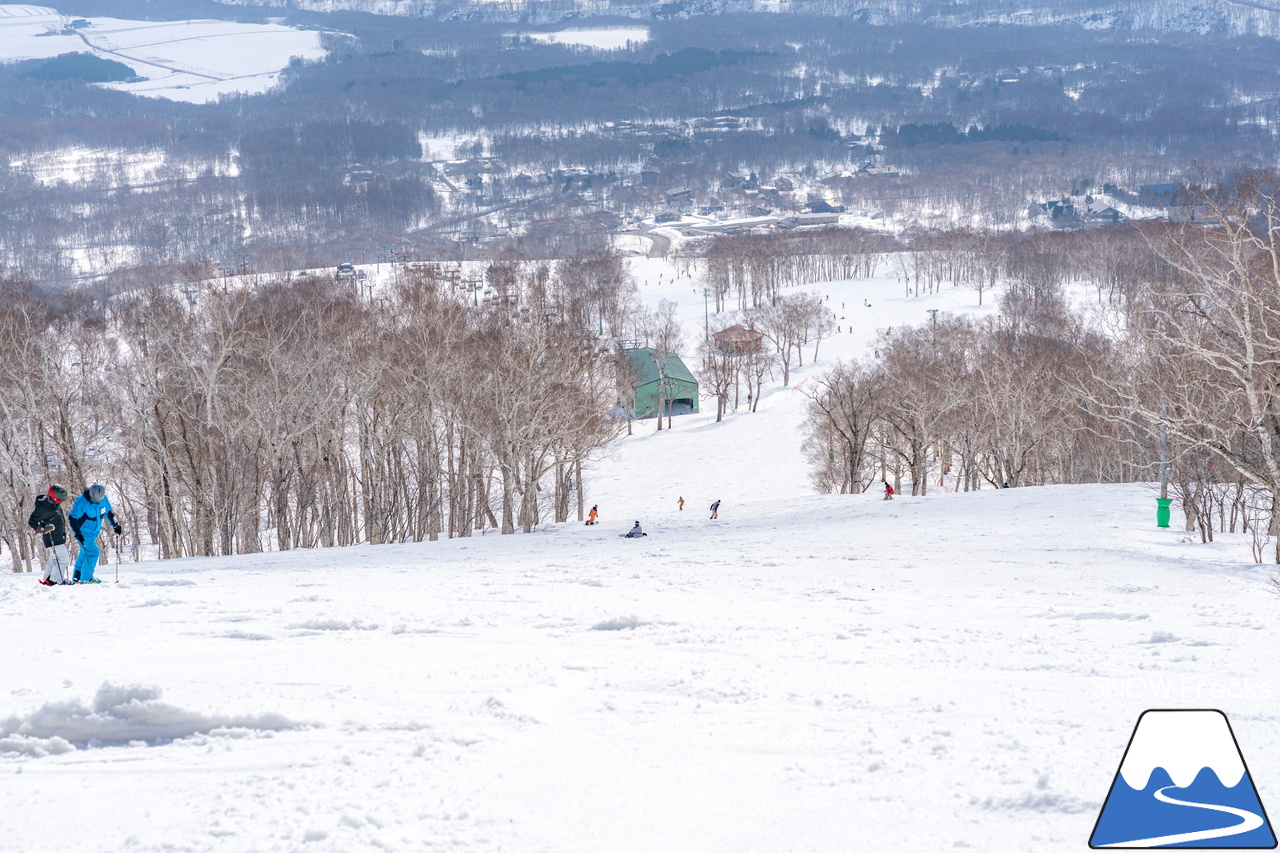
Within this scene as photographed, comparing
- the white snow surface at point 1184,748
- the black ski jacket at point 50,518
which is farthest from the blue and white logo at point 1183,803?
the black ski jacket at point 50,518

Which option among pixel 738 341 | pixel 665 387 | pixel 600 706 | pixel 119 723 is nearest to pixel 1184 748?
pixel 600 706

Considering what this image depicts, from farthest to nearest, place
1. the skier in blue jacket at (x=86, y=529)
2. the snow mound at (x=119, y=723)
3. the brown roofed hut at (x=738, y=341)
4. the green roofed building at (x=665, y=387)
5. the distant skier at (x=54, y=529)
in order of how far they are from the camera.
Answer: the brown roofed hut at (x=738, y=341) → the green roofed building at (x=665, y=387) → the skier in blue jacket at (x=86, y=529) → the distant skier at (x=54, y=529) → the snow mound at (x=119, y=723)

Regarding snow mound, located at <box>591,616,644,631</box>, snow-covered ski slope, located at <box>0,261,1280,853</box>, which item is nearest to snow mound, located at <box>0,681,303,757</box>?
snow-covered ski slope, located at <box>0,261,1280,853</box>

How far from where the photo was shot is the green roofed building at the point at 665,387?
7306cm

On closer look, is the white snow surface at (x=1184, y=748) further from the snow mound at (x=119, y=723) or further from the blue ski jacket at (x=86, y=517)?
the blue ski jacket at (x=86, y=517)

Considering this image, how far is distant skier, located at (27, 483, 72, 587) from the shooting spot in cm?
1240

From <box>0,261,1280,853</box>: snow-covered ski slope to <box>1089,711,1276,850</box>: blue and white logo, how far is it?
236 mm

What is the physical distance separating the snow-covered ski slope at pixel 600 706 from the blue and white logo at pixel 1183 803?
236mm

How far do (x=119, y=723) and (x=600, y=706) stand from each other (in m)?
3.28

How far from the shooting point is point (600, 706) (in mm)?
6848

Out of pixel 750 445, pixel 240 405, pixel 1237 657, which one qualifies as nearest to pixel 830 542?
pixel 1237 657

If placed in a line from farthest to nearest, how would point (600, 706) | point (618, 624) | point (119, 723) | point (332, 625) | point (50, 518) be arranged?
point (50, 518) → point (618, 624) → point (332, 625) → point (600, 706) → point (119, 723)

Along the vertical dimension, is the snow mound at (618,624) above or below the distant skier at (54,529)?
below

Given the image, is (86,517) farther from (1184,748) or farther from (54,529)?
(1184,748)
